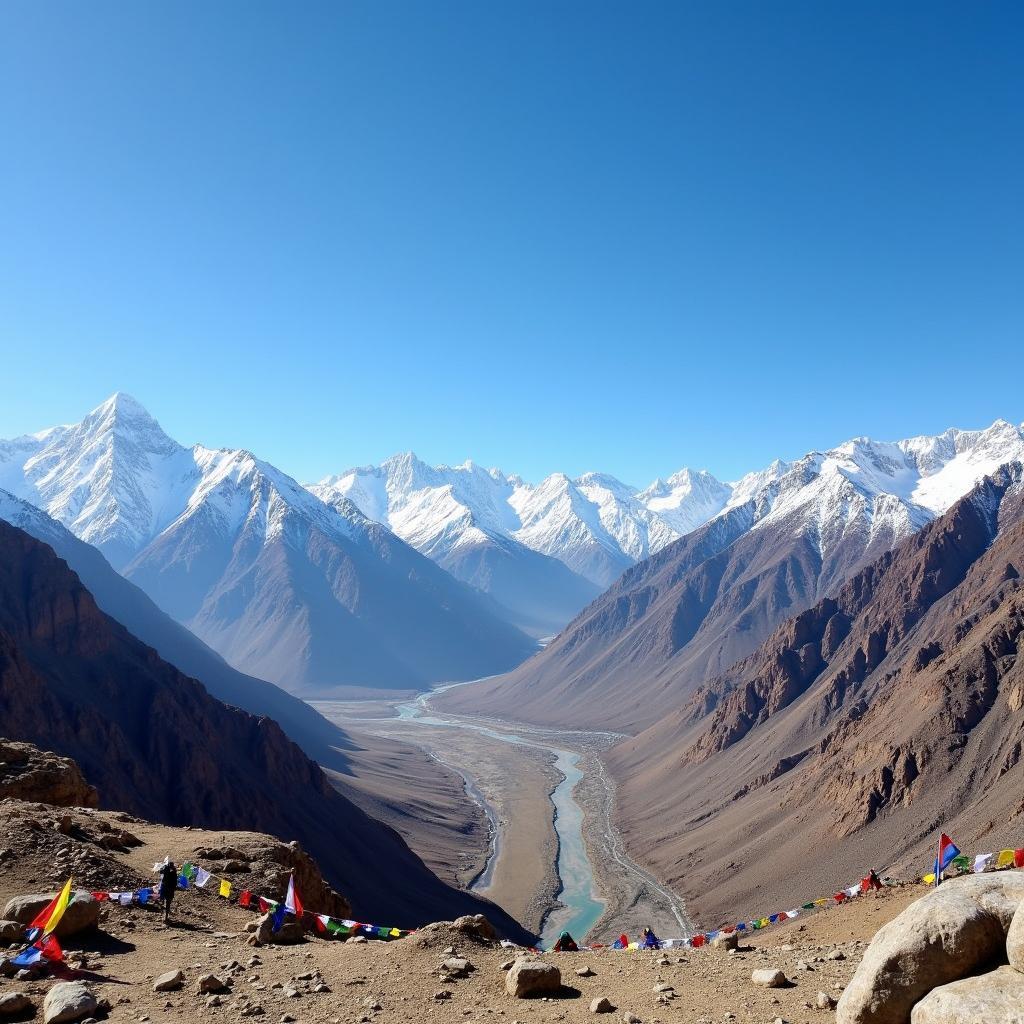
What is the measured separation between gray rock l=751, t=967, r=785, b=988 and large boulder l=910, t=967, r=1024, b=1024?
18.2 feet

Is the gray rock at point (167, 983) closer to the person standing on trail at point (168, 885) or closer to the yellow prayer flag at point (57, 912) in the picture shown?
the yellow prayer flag at point (57, 912)

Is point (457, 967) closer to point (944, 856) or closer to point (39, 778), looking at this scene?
point (944, 856)

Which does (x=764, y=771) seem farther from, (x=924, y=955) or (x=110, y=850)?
(x=924, y=955)

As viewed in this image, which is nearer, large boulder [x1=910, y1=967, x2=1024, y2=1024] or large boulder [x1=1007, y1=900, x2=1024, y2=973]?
large boulder [x1=910, y1=967, x2=1024, y2=1024]

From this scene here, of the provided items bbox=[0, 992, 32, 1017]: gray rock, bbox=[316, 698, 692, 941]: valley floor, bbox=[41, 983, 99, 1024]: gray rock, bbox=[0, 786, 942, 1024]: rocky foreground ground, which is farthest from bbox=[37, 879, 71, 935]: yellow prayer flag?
bbox=[316, 698, 692, 941]: valley floor

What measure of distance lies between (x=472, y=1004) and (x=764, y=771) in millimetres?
114548

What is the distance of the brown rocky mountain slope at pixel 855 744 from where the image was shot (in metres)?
81.7

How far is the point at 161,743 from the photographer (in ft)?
260

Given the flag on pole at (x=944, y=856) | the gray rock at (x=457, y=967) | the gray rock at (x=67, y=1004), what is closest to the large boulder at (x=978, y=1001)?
the gray rock at (x=457, y=967)

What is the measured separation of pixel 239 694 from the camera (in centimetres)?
17125

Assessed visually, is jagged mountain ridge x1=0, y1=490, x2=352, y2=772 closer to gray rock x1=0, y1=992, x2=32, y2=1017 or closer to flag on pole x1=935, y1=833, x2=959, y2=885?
flag on pole x1=935, y1=833, x2=959, y2=885

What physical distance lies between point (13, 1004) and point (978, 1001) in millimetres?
15703

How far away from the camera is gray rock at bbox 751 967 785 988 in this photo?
16.4 metres

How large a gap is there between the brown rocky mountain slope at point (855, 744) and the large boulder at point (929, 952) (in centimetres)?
6155
